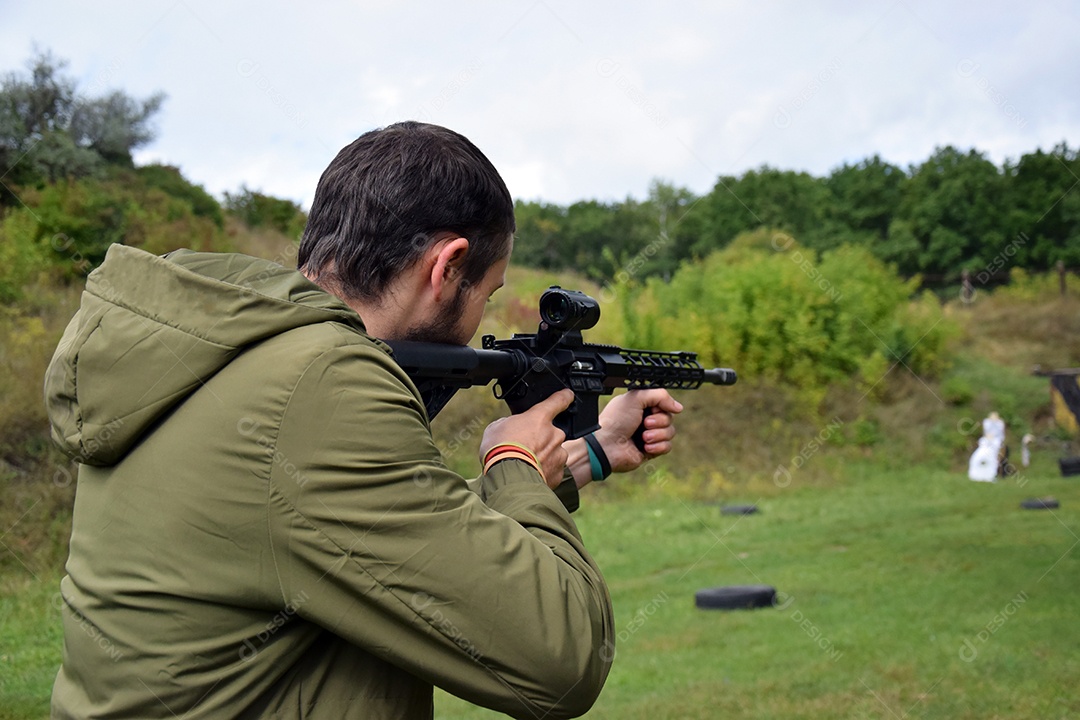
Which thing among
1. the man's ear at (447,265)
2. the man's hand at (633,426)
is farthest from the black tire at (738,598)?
the man's ear at (447,265)

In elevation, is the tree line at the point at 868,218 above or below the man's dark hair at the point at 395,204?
above

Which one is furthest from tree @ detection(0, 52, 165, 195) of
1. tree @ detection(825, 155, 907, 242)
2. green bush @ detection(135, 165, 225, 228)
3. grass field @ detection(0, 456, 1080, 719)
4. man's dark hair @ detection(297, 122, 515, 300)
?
tree @ detection(825, 155, 907, 242)

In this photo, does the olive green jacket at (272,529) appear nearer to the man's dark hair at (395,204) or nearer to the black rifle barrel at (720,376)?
the man's dark hair at (395,204)

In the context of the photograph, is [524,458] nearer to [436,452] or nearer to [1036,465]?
[436,452]

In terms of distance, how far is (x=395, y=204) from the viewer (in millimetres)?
1966

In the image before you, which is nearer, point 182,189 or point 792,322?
point 182,189

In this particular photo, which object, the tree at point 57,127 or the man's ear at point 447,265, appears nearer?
the man's ear at point 447,265

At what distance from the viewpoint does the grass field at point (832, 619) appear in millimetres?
6824

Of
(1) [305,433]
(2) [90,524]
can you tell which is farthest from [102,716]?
(1) [305,433]

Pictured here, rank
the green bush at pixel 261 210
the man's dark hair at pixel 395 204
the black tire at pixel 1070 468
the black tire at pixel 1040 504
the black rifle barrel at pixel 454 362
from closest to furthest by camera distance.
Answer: the man's dark hair at pixel 395 204 → the black rifle barrel at pixel 454 362 → the black tire at pixel 1040 504 → the black tire at pixel 1070 468 → the green bush at pixel 261 210

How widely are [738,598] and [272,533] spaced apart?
9.05m

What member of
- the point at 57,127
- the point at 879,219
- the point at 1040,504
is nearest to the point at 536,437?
the point at 1040,504

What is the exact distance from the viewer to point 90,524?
1.80 meters

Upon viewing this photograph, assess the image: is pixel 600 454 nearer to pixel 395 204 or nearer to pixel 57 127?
pixel 395 204
